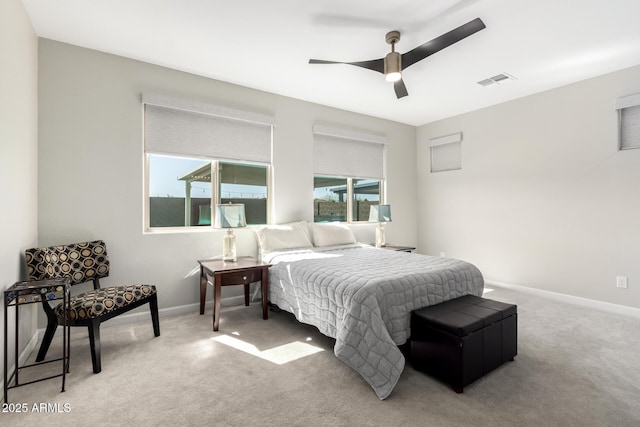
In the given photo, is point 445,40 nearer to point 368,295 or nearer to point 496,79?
point 496,79

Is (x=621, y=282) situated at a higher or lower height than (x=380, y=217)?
lower

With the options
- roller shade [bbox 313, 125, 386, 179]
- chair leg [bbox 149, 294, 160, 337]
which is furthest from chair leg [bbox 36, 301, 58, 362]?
roller shade [bbox 313, 125, 386, 179]

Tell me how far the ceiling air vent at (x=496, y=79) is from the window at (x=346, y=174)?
1738 mm

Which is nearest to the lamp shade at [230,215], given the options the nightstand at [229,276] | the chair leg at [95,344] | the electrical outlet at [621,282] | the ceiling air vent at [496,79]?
the nightstand at [229,276]

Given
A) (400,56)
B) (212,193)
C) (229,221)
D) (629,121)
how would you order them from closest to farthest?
(400,56), (229,221), (629,121), (212,193)

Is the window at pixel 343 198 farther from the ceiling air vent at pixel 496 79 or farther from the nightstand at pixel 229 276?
the ceiling air vent at pixel 496 79

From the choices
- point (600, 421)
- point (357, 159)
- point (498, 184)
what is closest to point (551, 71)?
point (498, 184)

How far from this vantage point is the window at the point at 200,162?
129 inches

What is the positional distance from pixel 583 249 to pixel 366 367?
3444 millimetres

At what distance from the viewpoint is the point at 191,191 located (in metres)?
3.55

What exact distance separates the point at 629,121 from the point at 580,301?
7.07 ft

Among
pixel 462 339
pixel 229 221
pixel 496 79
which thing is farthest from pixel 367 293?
pixel 496 79

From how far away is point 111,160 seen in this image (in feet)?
9.92

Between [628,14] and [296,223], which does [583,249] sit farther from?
[296,223]
